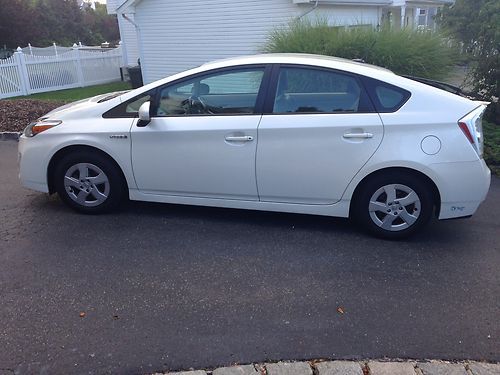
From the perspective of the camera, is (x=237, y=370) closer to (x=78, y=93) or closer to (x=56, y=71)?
(x=78, y=93)

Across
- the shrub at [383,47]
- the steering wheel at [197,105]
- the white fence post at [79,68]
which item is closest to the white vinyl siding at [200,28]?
the white fence post at [79,68]

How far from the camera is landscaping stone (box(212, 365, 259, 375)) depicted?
2648 millimetres

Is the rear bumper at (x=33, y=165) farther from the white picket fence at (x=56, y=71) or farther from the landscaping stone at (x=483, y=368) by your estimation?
the white picket fence at (x=56, y=71)

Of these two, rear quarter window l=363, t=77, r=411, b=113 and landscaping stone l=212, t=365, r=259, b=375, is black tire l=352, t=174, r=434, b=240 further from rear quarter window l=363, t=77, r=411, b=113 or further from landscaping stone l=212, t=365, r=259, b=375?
landscaping stone l=212, t=365, r=259, b=375

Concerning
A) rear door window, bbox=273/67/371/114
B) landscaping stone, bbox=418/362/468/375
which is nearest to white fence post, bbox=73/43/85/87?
rear door window, bbox=273/67/371/114

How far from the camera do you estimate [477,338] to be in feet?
9.70

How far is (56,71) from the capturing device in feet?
53.6

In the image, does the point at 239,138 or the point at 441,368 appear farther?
the point at 239,138

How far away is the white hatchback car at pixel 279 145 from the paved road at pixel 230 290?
0.98 feet

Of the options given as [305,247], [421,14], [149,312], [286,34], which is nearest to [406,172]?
[305,247]

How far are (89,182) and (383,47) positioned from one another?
21.5 feet

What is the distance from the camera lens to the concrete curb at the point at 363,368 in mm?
2654

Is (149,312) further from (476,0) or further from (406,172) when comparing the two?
(476,0)

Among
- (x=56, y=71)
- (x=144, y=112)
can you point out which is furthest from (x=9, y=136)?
(x=56, y=71)
